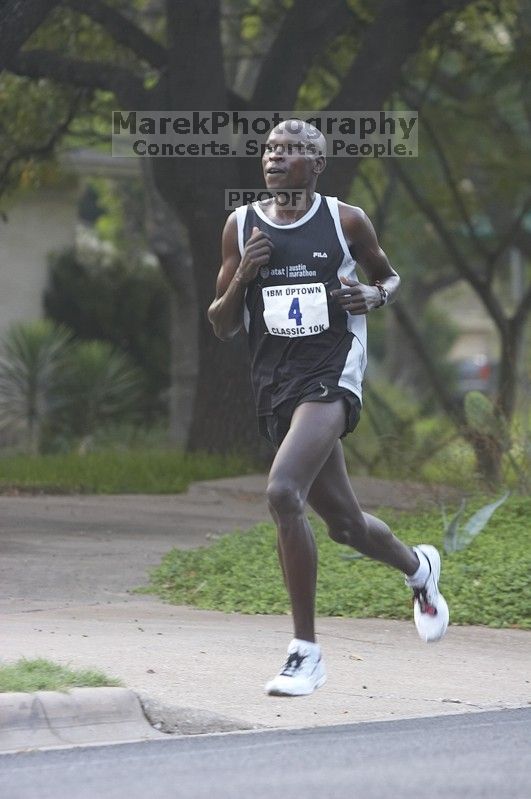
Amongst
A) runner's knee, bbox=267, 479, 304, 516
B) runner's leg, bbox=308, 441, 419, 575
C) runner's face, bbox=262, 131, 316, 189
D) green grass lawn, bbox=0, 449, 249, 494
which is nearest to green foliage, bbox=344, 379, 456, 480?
green grass lawn, bbox=0, 449, 249, 494

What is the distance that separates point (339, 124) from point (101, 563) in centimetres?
672

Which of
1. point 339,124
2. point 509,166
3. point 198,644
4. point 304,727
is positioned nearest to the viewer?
point 304,727

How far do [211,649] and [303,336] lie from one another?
1772 mm

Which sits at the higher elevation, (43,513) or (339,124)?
(339,124)

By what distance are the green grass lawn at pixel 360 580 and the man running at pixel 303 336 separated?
216 centimetres

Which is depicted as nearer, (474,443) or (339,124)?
(474,443)

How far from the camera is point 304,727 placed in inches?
235

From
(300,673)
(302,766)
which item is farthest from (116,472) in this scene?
(302,766)

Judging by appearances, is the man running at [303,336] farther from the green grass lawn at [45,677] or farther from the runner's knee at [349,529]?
the green grass lawn at [45,677]

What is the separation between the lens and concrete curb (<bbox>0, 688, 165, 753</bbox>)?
5637 millimetres

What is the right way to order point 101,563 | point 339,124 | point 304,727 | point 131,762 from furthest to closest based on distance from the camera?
1. point 339,124
2. point 101,563
3. point 304,727
4. point 131,762

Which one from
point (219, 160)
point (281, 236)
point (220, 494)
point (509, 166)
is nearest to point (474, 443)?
point (220, 494)

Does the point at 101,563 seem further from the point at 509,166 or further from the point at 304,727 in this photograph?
the point at 509,166

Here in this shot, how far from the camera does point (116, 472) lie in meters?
15.0
